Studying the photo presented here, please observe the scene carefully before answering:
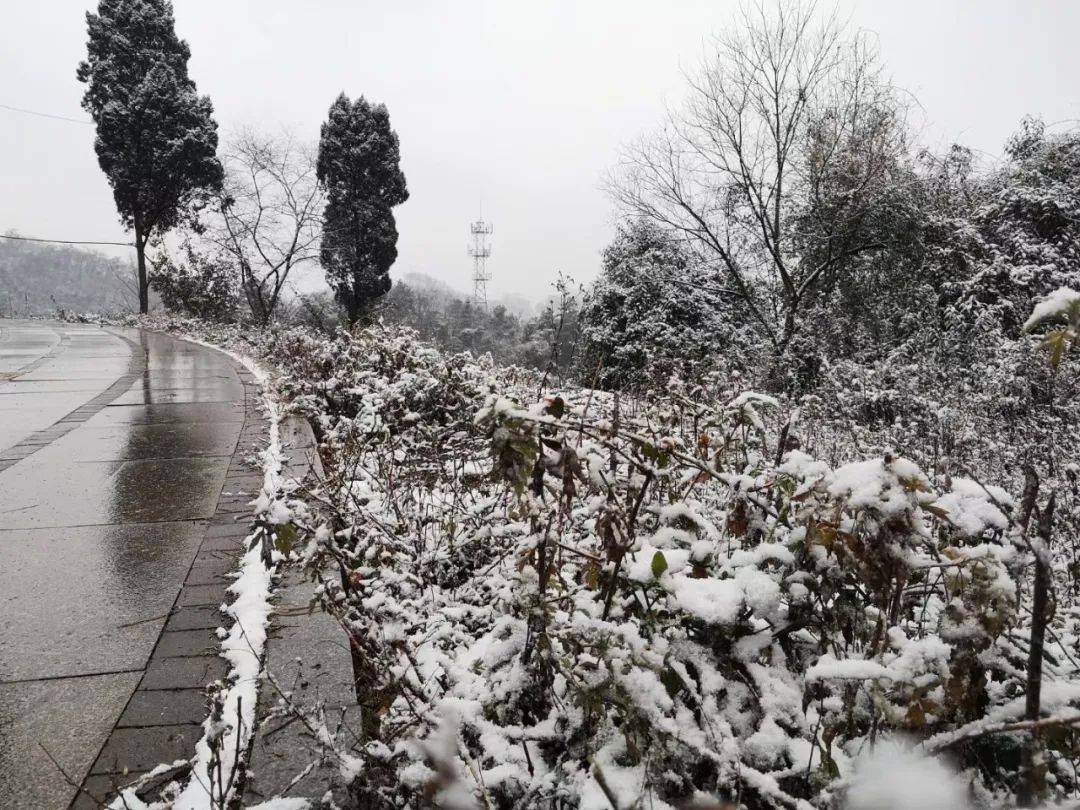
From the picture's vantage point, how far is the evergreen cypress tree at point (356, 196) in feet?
77.7

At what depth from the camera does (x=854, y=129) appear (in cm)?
1264

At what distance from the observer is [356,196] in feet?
78.2

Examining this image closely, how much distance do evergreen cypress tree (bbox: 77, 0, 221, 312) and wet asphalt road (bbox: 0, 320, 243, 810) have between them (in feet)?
60.2

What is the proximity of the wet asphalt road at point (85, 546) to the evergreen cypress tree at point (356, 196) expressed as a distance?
17053 mm

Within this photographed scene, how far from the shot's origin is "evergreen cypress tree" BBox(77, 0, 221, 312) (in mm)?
21297

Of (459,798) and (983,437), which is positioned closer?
(459,798)

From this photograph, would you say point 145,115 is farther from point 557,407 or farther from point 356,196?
point 557,407

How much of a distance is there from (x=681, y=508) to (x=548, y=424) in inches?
20.6

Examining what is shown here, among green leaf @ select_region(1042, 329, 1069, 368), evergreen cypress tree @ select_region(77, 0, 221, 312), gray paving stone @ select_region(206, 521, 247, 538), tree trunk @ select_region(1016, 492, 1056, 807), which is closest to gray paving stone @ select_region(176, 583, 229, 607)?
gray paving stone @ select_region(206, 521, 247, 538)

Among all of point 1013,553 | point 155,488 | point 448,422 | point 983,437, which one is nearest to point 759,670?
point 1013,553

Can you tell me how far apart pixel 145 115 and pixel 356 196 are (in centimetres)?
759

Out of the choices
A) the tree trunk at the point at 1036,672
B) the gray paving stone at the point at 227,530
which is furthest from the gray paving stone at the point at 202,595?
the tree trunk at the point at 1036,672

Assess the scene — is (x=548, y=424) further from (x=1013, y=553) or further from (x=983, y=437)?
(x=983, y=437)

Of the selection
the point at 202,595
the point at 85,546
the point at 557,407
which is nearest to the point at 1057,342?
the point at 557,407
